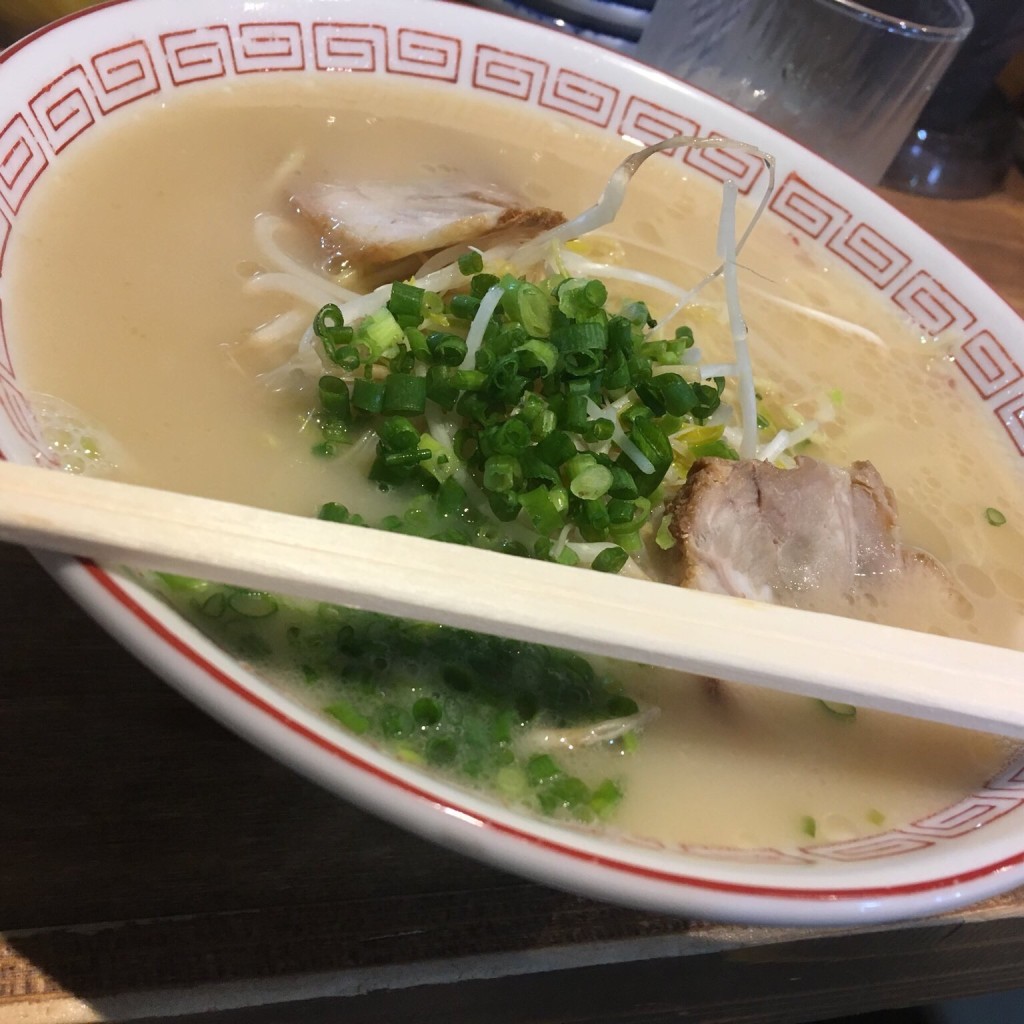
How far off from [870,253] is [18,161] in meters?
1.44

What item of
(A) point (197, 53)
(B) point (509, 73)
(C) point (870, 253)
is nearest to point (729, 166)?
(C) point (870, 253)

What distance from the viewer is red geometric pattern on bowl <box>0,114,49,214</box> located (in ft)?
3.55

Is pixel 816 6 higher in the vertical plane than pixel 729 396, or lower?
higher

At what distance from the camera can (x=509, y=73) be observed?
1.71m

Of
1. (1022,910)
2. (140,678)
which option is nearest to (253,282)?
(140,678)

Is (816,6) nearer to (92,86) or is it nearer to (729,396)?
(729,396)

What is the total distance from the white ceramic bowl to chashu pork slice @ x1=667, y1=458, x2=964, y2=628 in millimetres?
280

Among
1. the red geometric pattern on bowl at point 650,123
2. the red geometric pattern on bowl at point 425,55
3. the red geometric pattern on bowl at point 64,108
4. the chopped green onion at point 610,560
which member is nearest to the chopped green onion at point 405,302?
the chopped green onion at point 610,560

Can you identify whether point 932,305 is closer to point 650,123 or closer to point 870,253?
point 870,253

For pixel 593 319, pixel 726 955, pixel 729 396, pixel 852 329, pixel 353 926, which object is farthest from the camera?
pixel 852 329

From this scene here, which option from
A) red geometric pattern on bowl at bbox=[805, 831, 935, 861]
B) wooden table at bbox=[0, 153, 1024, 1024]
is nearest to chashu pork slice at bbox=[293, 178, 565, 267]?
wooden table at bbox=[0, 153, 1024, 1024]

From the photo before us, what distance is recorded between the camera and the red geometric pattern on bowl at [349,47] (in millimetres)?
1601

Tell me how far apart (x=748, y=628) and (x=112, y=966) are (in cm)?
65

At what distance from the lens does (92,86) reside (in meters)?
1.27
